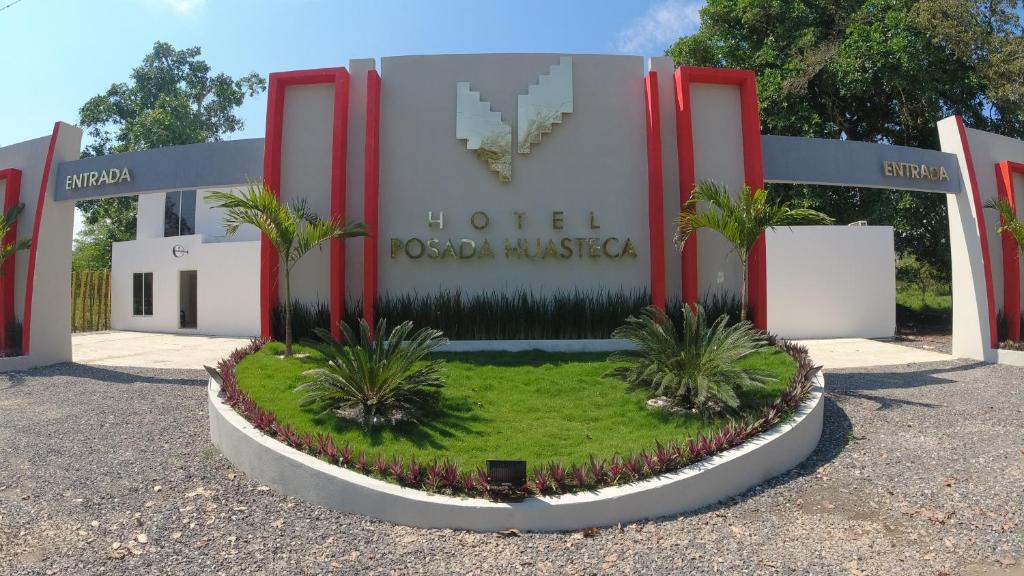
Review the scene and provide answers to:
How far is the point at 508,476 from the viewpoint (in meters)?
3.69

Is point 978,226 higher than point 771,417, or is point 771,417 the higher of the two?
point 978,226

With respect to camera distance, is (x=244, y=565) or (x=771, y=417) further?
(x=771, y=417)

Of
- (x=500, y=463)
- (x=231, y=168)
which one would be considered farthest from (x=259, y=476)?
(x=231, y=168)

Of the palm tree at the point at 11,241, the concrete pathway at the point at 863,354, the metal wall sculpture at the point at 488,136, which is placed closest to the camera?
the metal wall sculpture at the point at 488,136

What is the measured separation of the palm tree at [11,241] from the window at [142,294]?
6.85 metres

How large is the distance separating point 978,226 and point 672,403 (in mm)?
8331

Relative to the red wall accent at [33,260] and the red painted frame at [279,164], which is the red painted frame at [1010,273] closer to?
the red painted frame at [279,164]

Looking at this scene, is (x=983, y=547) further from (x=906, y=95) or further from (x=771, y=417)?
(x=906, y=95)

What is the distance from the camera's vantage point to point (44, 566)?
325 centimetres

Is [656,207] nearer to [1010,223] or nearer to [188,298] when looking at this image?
[1010,223]

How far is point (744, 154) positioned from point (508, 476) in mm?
6804

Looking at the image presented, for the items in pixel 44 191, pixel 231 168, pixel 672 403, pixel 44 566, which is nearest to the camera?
pixel 44 566

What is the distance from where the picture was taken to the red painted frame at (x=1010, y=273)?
10.1 metres

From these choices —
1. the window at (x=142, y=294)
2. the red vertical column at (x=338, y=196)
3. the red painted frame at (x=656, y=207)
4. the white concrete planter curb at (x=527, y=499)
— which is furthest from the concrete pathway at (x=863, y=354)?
the window at (x=142, y=294)
